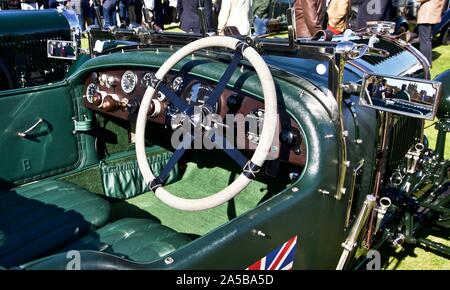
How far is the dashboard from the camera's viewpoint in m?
2.28

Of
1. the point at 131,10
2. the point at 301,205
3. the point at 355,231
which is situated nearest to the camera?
the point at 301,205

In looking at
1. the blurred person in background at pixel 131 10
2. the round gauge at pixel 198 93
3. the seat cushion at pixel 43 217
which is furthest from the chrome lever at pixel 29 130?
the blurred person in background at pixel 131 10

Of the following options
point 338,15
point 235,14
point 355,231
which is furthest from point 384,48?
point 235,14

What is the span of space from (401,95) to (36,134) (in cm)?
240

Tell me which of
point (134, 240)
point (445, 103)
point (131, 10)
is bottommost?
point (134, 240)

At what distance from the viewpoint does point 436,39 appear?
37.1 ft

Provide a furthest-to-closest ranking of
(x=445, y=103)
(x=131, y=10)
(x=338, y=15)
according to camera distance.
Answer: (x=131, y=10)
(x=338, y=15)
(x=445, y=103)

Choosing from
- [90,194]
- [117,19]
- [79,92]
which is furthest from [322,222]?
[117,19]

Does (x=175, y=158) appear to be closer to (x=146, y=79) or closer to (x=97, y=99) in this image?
(x=146, y=79)

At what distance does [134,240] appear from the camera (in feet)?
8.49

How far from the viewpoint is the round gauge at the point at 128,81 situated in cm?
300

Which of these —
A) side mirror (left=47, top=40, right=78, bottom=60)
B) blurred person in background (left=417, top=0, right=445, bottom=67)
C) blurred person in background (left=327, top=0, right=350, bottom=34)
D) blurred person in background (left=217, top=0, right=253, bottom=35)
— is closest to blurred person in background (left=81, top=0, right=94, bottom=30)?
blurred person in background (left=217, top=0, right=253, bottom=35)

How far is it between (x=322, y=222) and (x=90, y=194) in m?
1.70

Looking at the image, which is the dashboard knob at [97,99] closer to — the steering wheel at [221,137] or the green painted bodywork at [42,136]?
the green painted bodywork at [42,136]
